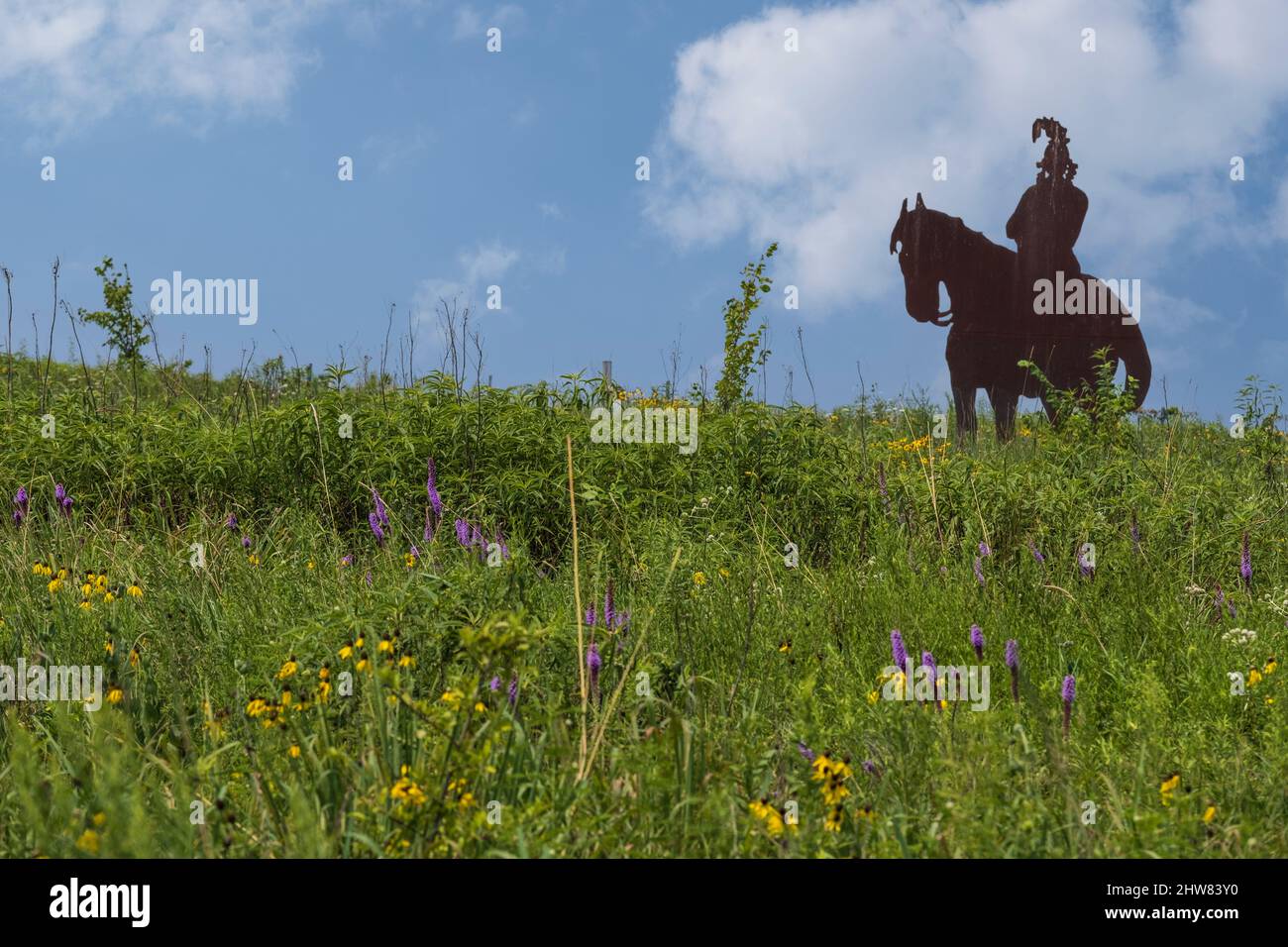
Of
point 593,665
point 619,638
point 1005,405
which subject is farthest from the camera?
point 1005,405

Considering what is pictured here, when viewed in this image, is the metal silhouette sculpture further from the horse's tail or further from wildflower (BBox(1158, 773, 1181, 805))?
wildflower (BBox(1158, 773, 1181, 805))

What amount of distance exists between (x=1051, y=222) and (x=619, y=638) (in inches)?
499

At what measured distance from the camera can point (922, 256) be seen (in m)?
14.3

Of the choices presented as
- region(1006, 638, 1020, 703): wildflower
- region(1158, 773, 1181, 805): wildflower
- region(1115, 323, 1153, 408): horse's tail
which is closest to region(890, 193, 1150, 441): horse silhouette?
region(1115, 323, 1153, 408): horse's tail

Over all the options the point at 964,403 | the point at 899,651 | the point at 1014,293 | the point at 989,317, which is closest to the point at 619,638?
the point at 899,651

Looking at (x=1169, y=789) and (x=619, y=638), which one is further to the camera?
(x=619, y=638)

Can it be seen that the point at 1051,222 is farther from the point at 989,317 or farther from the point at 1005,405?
the point at 1005,405

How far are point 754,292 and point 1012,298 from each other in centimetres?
521

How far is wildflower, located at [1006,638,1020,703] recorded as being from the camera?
314 cm

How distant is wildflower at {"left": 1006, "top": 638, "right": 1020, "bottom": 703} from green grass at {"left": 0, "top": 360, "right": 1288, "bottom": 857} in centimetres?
9

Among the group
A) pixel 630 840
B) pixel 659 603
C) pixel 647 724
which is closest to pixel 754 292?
pixel 659 603
